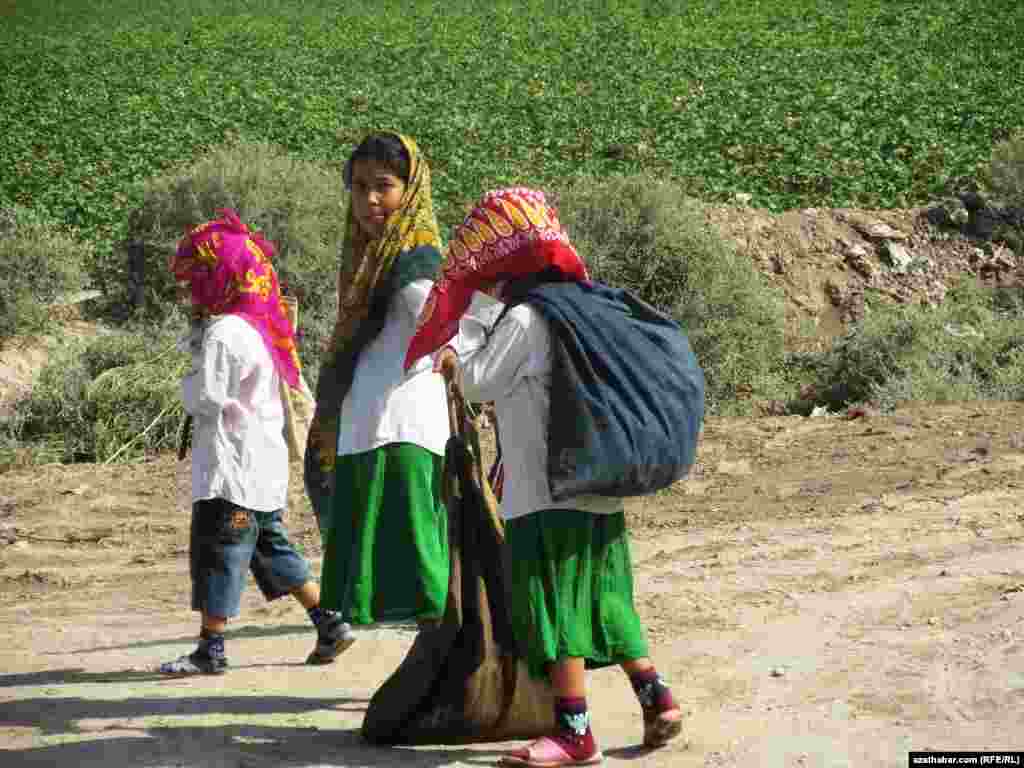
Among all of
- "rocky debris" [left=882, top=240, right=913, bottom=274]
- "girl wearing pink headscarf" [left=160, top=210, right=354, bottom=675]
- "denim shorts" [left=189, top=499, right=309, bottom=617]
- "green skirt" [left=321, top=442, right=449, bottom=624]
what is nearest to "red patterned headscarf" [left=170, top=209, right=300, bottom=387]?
"girl wearing pink headscarf" [left=160, top=210, right=354, bottom=675]

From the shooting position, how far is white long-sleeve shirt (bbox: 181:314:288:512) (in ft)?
18.1

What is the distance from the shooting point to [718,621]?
243 inches

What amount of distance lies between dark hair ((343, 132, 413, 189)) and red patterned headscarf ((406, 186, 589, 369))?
727 mm

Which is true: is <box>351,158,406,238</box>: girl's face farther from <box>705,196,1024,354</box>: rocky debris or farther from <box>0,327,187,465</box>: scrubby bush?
<box>705,196,1024,354</box>: rocky debris

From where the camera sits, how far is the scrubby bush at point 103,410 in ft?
34.4

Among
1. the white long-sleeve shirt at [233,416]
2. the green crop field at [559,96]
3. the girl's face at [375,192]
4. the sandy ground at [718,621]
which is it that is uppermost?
the green crop field at [559,96]

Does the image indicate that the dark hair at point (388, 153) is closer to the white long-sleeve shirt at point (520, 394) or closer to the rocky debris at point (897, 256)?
the white long-sleeve shirt at point (520, 394)

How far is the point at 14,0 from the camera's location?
167 feet

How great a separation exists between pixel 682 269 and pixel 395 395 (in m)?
7.96

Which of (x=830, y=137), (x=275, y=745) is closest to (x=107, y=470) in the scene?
(x=275, y=745)

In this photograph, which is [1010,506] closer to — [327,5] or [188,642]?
[188,642]

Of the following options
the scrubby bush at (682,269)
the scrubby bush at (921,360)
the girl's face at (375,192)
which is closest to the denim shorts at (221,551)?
the girl's face at (375,192)

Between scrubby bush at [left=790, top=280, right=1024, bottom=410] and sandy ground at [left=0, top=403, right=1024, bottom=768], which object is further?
scrubby bush at [left=790, top=280, right=1024, bottom=410]

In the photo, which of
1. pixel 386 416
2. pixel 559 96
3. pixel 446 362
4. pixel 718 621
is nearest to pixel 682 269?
pixel 718 621
